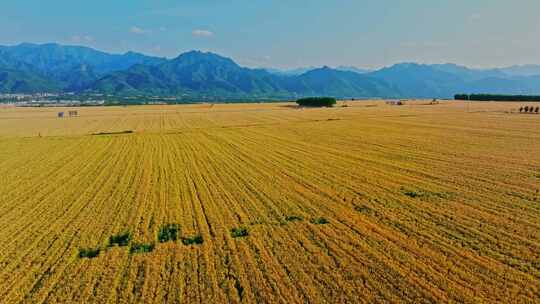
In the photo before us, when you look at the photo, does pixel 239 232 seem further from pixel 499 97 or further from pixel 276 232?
pixel 499 97

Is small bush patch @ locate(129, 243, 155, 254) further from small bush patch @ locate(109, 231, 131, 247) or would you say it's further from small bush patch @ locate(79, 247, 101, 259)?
small bush patch @ locate(79, 247, 101, 259)

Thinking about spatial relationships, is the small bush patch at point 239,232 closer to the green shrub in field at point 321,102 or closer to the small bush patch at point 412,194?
the small bush patch at point 412,194

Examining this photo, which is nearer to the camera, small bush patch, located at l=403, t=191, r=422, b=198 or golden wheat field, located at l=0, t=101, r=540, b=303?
golden wheat field, located at l=0, t=101, r=540, b=303

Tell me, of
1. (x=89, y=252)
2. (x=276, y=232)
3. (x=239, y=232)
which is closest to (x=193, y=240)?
(x=239, y=232)

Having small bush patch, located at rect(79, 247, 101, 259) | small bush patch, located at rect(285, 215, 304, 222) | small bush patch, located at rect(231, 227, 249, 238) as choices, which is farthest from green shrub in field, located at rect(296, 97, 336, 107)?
small bush patch, located at rect(79, 247, 101, 259)

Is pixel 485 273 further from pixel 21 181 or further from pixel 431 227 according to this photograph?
pixel 21 181
